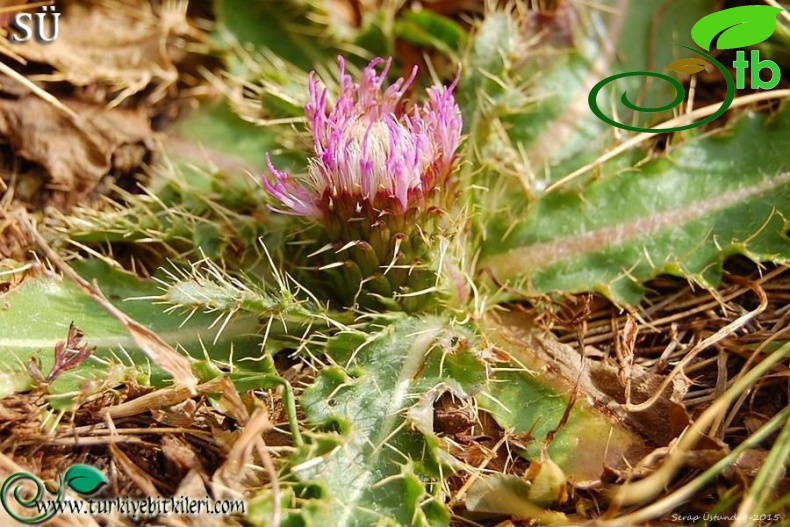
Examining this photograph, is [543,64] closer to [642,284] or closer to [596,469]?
[642,284]

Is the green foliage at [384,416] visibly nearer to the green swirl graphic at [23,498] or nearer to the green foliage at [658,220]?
the green foliage at [658,220]

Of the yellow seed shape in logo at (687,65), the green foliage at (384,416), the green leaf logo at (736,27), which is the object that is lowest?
the green foliage at (384,416)

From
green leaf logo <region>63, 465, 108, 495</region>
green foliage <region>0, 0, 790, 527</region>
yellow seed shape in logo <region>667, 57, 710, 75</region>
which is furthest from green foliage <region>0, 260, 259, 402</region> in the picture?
yellow seed shape in logo <region>667, 57, 710, 75</region>

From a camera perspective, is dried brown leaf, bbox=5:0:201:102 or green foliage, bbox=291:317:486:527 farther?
dried brown leaf, bbox=5:0:201:102

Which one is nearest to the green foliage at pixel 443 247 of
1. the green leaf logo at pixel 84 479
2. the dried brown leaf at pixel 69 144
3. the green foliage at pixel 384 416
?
the green foliage at pixel 384 416

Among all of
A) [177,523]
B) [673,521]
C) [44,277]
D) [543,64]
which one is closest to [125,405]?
[177,523]

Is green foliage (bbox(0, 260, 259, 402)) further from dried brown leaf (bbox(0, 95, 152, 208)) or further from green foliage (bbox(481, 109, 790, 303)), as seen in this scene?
green foliage (bbox(481, 109, 790, 303))
